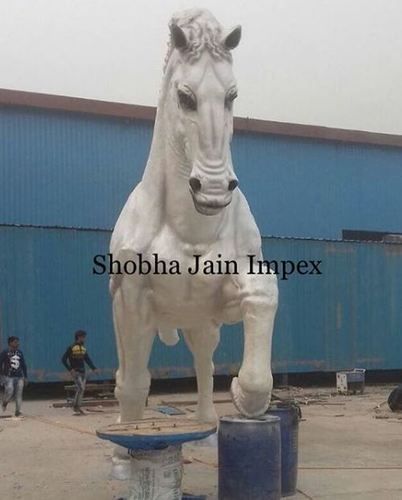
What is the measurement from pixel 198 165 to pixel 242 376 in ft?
3.52

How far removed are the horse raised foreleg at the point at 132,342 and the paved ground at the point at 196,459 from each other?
0.62 meters

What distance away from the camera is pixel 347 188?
17.1 metres

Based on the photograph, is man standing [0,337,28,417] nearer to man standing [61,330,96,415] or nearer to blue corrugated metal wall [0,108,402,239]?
man standing [61,330,96,415]

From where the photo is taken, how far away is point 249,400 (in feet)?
12.8

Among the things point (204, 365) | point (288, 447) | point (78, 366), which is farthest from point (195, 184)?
point (78, 366)

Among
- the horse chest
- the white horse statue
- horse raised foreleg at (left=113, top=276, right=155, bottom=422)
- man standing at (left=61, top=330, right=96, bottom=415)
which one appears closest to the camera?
the white horse statue

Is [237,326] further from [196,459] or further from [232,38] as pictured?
[232,38]

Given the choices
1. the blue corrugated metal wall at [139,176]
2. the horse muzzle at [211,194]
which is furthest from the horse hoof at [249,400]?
the blue corrugated metal wall at [139,176]

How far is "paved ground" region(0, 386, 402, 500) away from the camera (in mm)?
4992

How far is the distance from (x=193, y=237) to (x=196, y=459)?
253cm

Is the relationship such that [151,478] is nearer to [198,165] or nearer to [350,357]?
[198,165]

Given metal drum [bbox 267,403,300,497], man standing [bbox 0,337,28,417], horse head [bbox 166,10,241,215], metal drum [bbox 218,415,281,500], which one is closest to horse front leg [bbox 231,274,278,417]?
metal drum [bbox 218,415,281,500]

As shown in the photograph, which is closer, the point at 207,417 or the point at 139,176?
the point at 207,417

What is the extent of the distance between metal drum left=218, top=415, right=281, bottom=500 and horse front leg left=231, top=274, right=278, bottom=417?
187 millimetres
